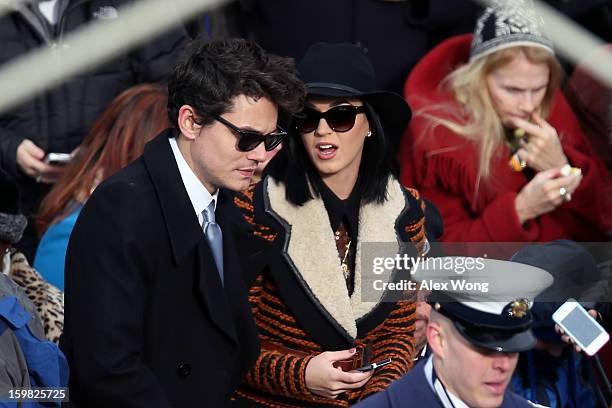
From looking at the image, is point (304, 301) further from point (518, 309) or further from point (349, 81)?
point (518, 309)

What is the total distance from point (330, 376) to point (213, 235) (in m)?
0.54

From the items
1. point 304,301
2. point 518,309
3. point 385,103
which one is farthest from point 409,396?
point 385,103

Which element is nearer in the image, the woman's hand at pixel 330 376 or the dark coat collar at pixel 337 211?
the woman's hand at pixel 330 376

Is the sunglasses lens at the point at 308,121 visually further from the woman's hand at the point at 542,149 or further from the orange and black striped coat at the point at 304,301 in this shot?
the woman's hand at the point at 542,149

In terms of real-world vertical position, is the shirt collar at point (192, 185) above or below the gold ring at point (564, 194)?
above

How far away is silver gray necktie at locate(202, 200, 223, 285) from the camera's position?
332 cm

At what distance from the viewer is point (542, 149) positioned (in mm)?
4711

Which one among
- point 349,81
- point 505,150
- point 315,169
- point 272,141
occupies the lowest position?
point 505,150

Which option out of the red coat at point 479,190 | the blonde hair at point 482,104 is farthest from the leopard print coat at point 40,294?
the blonde hair at point 482,104

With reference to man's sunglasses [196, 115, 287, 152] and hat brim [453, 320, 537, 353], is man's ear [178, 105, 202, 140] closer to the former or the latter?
man's sunglasses [196, 115, 287, 152]

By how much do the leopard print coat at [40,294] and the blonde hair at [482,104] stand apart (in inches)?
68.5

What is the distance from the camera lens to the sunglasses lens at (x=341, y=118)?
3.69 m

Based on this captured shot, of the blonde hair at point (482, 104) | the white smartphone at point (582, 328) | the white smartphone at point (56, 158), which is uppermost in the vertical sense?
the white smartphone at point (582, 328)

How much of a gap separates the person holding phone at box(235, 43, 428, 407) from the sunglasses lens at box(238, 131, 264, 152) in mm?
464
